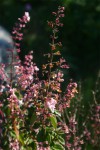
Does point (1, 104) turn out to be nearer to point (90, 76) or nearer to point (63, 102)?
point (63, 102)

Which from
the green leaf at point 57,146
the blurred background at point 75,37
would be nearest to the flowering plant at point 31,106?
the green leaf at point 57,146

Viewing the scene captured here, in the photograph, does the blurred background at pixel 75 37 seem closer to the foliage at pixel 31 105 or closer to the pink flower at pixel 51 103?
the foliage at pixel 31 105

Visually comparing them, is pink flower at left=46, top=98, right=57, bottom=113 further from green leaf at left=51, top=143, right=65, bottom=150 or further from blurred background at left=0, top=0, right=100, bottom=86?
blurred background at left=0, top=0, right=100, bottom=86

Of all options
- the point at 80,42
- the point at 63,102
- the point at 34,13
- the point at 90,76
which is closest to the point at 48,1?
the point at 34,13

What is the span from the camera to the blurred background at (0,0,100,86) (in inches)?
372

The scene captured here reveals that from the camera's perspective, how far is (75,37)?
10156 millimetres

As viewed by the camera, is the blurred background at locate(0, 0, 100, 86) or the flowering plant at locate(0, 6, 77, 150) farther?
the blurred background at locate(0, 0, 100, 86)

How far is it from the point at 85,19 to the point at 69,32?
0.61 meters

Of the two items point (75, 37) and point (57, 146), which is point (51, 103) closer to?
point (57, 146)

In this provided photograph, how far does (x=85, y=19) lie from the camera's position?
31.2 ft

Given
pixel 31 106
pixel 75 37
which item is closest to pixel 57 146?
pixel 31 106

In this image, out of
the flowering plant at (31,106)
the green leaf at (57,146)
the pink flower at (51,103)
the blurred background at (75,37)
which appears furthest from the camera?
the blurred background at (75,37)

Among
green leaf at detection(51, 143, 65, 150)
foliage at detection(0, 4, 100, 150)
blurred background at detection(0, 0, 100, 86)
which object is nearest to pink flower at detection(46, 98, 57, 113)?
foliage at detection(0, 4, 100, 150)

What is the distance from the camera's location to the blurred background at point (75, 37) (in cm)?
946
